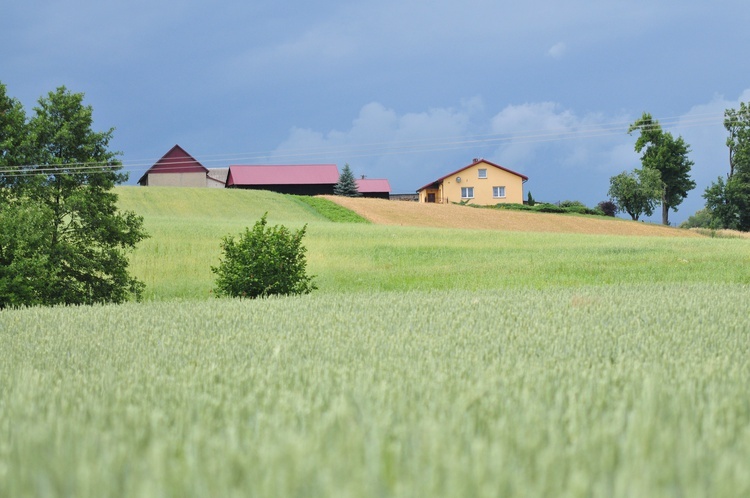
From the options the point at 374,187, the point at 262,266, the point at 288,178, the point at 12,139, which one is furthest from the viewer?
the point at 374,187

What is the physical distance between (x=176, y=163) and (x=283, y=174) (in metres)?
13.0

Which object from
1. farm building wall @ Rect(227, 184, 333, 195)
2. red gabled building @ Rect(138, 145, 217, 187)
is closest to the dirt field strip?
farm building wall @ Rect(227, 184, 333, 195)

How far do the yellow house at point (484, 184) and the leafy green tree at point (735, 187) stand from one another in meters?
21.4

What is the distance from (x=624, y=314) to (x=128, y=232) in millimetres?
16839

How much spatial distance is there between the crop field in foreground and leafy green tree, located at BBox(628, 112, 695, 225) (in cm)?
7415

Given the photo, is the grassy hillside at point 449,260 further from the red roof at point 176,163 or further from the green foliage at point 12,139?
the red roof at point 176,163

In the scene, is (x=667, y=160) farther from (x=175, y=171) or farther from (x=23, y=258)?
(x=23, y=258)

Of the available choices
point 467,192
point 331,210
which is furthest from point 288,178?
point 331,210

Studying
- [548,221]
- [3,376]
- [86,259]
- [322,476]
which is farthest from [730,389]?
[548,221]

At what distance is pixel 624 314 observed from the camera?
6469 millimetres

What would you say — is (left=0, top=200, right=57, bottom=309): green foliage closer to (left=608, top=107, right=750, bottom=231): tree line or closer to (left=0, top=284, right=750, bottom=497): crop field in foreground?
(left=0, top=284, right=750, bottom=497): crop field in foreground

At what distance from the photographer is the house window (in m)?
85.5

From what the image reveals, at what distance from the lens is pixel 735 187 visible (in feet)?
227

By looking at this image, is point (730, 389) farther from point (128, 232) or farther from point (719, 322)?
point (128, 232)
